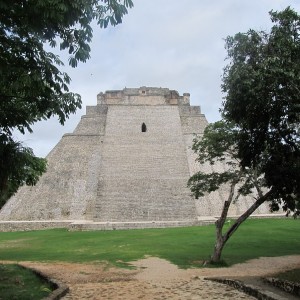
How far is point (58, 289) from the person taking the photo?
Answer: 6980 mm

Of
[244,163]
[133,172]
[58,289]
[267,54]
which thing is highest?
[133,172]

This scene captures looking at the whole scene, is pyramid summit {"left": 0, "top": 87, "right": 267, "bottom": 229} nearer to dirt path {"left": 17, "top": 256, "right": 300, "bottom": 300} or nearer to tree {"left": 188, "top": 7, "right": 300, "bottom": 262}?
dirt path {"left": 17, "top": 256, "right": 300, "bottom": 300}

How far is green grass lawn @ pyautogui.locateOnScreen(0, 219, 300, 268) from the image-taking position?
13.1 m

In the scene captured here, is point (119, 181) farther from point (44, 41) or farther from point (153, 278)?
point (44, 41)

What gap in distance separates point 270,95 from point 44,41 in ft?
16.0

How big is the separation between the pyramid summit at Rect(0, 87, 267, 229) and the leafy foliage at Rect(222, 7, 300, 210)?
39.8ft

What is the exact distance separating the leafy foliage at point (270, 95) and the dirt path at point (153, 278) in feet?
8.07

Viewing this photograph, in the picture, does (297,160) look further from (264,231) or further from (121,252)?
(264,231)

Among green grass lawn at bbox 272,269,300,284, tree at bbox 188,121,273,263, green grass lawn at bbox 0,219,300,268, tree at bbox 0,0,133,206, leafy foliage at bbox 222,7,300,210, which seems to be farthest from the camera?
green grass lawn at bbox 0,219,300,268

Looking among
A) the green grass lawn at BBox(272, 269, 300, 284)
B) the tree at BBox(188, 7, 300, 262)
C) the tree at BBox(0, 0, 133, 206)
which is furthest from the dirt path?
the tree at BBox(0, 0, 133, 206)

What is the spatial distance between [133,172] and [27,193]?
6634 millimetres

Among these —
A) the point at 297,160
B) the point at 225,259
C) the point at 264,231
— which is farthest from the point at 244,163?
the point at 264,231

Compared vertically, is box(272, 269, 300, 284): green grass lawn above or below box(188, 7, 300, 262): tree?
below

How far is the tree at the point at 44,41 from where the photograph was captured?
4441 mm
